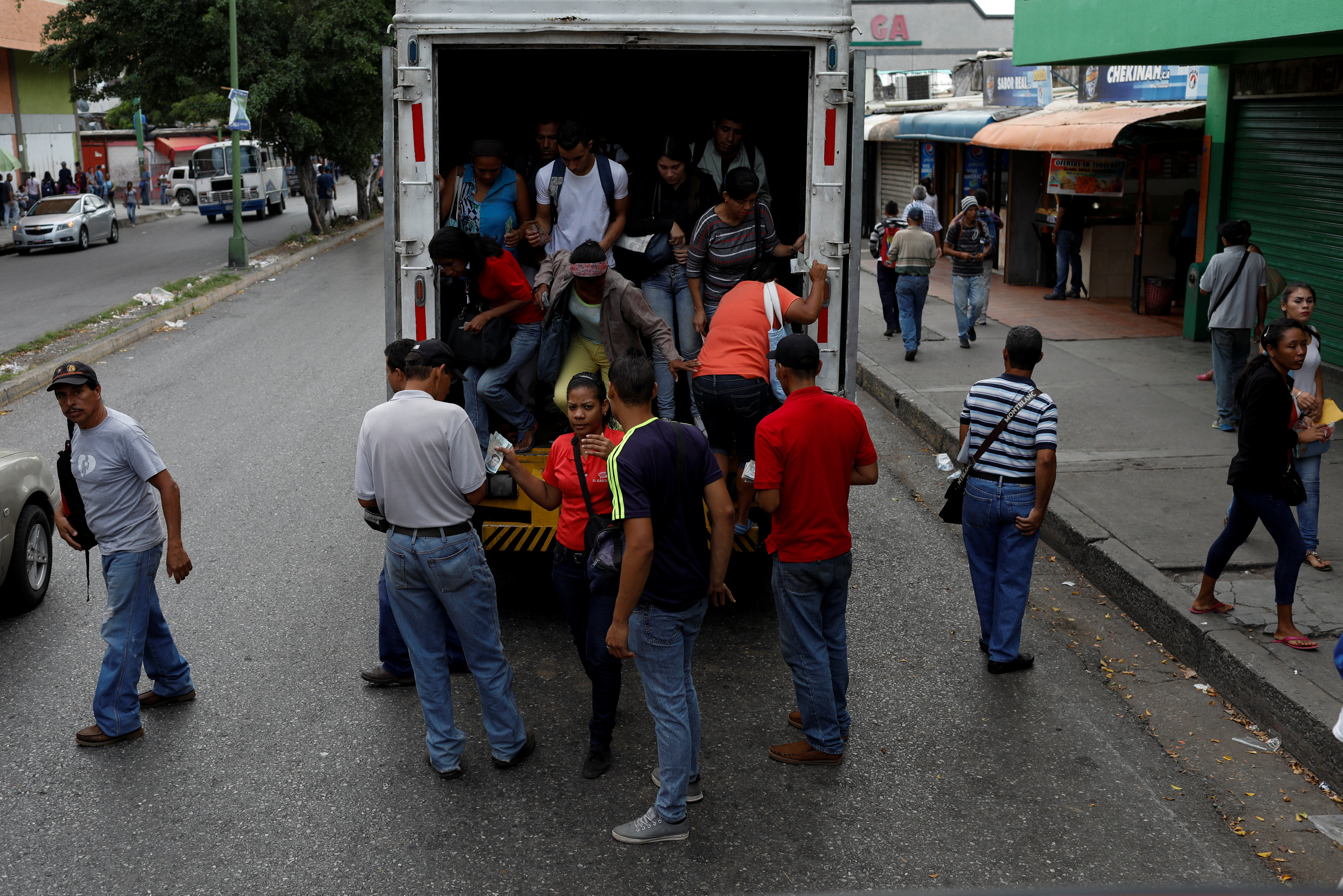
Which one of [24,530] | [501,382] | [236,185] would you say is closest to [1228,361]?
[501,382]

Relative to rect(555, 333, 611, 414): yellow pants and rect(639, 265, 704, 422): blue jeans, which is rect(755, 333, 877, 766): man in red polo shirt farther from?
rect(639, 265, 704, 422): blue jeans

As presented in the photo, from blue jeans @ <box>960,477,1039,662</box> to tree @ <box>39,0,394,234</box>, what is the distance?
26.2m

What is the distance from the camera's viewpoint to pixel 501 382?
686 cm

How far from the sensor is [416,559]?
4.84 m

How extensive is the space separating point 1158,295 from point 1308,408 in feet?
37.0

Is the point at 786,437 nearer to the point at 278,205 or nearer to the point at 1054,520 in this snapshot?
the point at 1054,520

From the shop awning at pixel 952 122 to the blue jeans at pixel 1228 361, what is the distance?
35.2 feet

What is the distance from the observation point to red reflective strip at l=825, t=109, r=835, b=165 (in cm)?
638

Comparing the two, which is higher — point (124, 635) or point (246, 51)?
point (246, 51)

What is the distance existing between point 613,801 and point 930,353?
10.6 meters

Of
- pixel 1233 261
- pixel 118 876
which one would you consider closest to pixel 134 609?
pixel 118 876

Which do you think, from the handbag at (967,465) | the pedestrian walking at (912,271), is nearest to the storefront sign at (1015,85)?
the pedestrian walking at (912,271)

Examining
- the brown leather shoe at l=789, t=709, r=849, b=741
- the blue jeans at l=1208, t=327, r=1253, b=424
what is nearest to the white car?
the brown leather shoe at l=789, t=709, r=849, b=741

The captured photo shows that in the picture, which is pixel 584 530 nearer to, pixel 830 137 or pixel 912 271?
pixel 830 137
